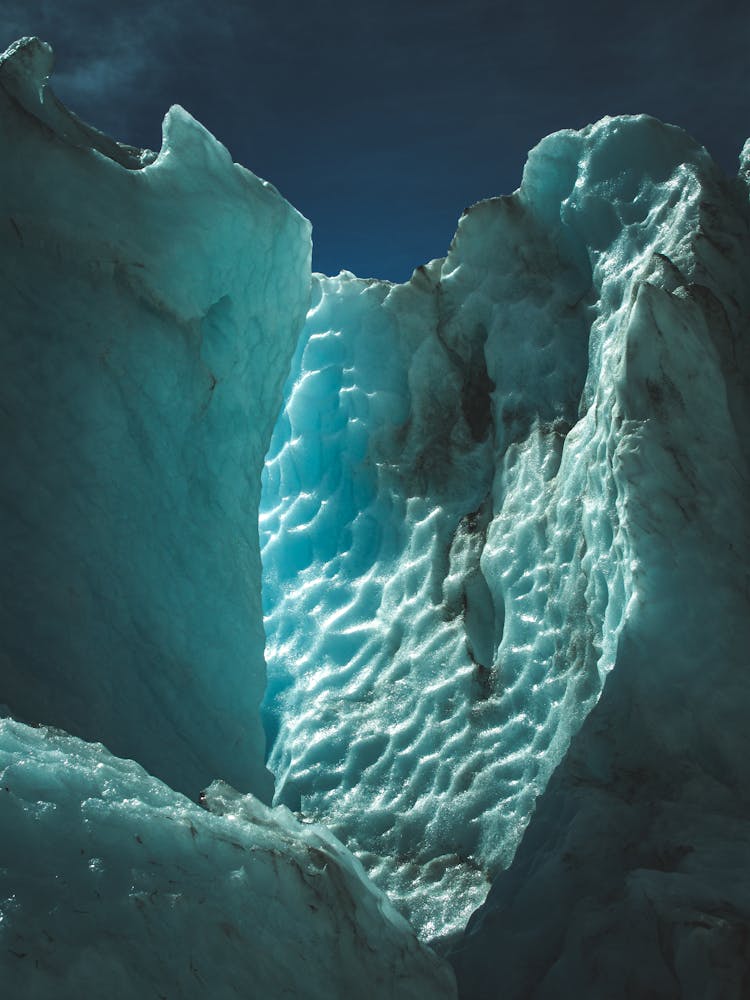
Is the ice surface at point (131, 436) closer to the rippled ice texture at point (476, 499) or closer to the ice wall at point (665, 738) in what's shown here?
the rippled ice texture at point (476, 499)

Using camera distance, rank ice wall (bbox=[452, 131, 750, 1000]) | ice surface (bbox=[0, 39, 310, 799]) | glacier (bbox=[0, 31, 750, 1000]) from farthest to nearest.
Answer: ice surface (bbox=[0, 39, 310, 799]) < ice wall (bbox=[452, 131, 750, 1000]) < glacier (bbox=[0, 31, 750, 1000])

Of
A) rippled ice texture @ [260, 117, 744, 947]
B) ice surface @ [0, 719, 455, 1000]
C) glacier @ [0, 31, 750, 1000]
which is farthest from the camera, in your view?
rippled ice texture @ [260, 117, 744, 947]

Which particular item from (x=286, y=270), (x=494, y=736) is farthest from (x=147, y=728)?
(x=286, y=270)

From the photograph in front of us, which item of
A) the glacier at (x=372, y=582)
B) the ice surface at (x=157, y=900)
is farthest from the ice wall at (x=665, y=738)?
the ice surface at (x=157, y=900)

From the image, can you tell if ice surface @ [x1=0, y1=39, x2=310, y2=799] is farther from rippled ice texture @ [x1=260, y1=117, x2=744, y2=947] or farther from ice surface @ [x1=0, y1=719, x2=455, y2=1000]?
ice surface @ [x1=0, y1=719, x2=455, y2=1000]

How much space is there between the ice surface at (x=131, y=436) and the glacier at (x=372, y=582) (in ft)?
0.06

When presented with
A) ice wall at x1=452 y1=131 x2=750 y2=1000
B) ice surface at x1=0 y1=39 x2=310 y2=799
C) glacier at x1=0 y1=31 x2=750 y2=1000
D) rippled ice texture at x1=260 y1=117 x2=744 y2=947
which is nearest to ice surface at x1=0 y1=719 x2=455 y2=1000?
glacier at x1=0 y1=31 x2=750 y2=1000

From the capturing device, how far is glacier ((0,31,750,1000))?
2.82m

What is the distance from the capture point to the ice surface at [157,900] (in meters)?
2.24

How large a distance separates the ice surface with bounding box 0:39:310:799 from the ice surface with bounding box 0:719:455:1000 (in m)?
1.35

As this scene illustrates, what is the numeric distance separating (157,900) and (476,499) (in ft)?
12.9

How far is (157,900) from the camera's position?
248cm

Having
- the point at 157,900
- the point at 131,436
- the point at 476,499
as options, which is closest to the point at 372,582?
Result: the point at 476,499

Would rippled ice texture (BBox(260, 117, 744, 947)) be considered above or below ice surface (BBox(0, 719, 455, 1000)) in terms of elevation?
above
